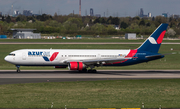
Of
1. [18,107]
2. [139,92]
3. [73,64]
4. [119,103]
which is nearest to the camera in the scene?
[18,107]

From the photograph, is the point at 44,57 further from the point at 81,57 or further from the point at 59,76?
the point at 81,57

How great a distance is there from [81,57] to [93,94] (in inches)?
822

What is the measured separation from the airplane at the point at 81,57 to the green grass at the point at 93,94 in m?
11.2

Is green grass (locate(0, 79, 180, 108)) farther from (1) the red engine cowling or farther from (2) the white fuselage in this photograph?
(2) the white fuselage

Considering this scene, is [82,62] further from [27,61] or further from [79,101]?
[79,101]

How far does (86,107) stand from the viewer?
22000 mm

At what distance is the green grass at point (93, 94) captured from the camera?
2347 centimetres

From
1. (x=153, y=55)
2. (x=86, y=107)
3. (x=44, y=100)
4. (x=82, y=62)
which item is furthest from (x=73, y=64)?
(x=86, y=107)

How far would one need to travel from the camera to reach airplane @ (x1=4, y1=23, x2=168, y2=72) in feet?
154

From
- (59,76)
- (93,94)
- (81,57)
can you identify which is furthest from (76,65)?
(93,94)

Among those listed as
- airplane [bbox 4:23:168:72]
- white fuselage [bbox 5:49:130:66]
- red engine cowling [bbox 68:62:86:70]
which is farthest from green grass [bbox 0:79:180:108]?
white fuselage [bbox 5:49:130:66]

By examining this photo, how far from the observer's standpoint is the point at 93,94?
2803 cm

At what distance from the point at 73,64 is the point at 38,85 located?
12403 mm

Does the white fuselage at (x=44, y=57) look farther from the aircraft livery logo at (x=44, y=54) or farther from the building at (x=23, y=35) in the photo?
the building at (x=23, y=35)
